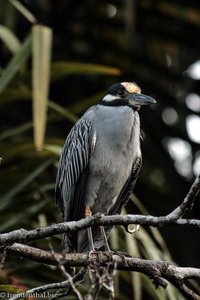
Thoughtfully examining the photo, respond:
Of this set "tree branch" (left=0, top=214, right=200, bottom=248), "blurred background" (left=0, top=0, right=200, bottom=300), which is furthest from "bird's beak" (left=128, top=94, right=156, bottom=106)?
"tree branch" (left=0, top=214, right=200, bottom=248)

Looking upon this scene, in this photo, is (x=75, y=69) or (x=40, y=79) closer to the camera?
(x=40, y=79)

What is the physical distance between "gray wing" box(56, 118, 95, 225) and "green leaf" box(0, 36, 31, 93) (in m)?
0.53

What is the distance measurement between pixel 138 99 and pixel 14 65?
732 mm

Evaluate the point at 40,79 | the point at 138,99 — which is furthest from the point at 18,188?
the point at 138,99

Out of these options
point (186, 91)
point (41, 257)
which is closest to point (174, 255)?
point (186, 91)

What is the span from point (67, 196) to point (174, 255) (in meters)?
2.19

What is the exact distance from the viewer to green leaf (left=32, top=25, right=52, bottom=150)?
3.60m

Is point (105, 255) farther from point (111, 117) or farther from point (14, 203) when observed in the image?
point (111, 117)

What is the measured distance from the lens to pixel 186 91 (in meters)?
6.72

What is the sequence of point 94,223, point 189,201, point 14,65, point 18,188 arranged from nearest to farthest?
point 189,201, point 94,223, point 18,188, point 14,65

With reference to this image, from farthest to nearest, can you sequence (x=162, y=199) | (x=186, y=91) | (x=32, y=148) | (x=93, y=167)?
1. (x=186, y=91)
2. (x=162, y=199)
3. (x=93, y=167)
4. (x=32, y=148)

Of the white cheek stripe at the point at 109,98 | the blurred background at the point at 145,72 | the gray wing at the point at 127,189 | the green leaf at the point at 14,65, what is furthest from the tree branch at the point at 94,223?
the blurred background at the point at 145,72

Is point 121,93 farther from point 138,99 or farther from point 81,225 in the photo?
point 81,225

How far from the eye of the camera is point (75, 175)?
4.29 m
